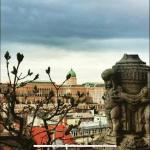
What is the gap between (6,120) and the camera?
470cm

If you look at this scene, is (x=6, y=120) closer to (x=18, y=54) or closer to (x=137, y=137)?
(x=18, y=54)

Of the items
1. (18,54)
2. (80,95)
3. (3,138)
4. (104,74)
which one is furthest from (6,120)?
(104,74)

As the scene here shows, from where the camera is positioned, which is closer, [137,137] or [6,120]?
[6,120]

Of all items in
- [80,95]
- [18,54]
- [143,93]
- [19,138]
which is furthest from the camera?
[143,93]

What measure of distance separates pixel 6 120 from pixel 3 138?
298mm

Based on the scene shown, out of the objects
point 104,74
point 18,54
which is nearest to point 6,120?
Result: point 18,54

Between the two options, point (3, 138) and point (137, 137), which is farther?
point (137, 137)

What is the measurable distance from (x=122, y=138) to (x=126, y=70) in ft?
3.15

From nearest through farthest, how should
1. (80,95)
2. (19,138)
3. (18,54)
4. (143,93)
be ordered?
(19,138) < (18,54) < (80,95) < (143,93)

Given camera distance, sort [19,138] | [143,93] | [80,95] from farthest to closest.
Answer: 1. [143,93]
2. [80,95]
3. [19,138]

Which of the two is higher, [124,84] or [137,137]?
[124,84]

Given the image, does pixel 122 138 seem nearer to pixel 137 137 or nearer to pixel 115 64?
pixel 137 137

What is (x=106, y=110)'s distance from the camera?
7.23m

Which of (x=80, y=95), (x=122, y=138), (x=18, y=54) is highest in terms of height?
(x=18, y=54)
